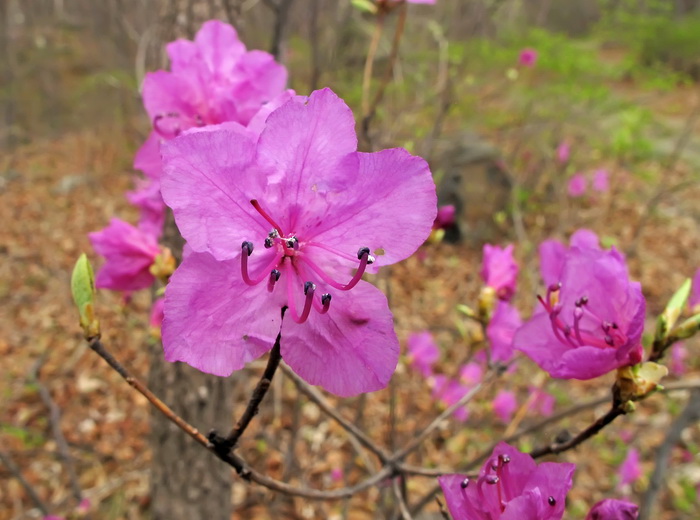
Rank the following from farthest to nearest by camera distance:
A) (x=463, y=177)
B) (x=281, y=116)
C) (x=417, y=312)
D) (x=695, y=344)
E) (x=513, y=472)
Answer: (x=463, y=177) < (x=417, y=312) < (x=695, y=344) < (x=513, y=472) < (x=281, y=116)

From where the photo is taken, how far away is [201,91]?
39.5 inches

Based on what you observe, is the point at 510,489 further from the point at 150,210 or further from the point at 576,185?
the point at 576,185

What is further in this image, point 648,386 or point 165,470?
point 165,470

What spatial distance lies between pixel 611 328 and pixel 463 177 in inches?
264

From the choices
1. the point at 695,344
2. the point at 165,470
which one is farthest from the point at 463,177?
the point at 165,470

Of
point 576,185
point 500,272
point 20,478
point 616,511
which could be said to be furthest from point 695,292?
point 576,185

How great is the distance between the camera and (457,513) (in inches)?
30.7

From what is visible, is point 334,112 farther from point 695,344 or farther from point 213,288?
point 695,344

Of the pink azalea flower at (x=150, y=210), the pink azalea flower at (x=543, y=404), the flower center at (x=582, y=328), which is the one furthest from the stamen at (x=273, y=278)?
the pink azalea flower at (x=543, y=404)

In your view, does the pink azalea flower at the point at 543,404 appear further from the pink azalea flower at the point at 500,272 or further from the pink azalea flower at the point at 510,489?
the pink azalea flower at the point at 510,489

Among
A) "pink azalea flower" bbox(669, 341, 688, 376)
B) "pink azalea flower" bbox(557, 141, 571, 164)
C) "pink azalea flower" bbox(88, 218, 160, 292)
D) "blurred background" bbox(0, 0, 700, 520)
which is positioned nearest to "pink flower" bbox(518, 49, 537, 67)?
"blurred background" bbox(0, 0, 700, 520)

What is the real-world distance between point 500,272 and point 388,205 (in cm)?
89

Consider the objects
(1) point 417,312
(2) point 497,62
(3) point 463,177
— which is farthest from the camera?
(3) point 463,177

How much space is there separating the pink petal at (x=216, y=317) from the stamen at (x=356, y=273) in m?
0.07
